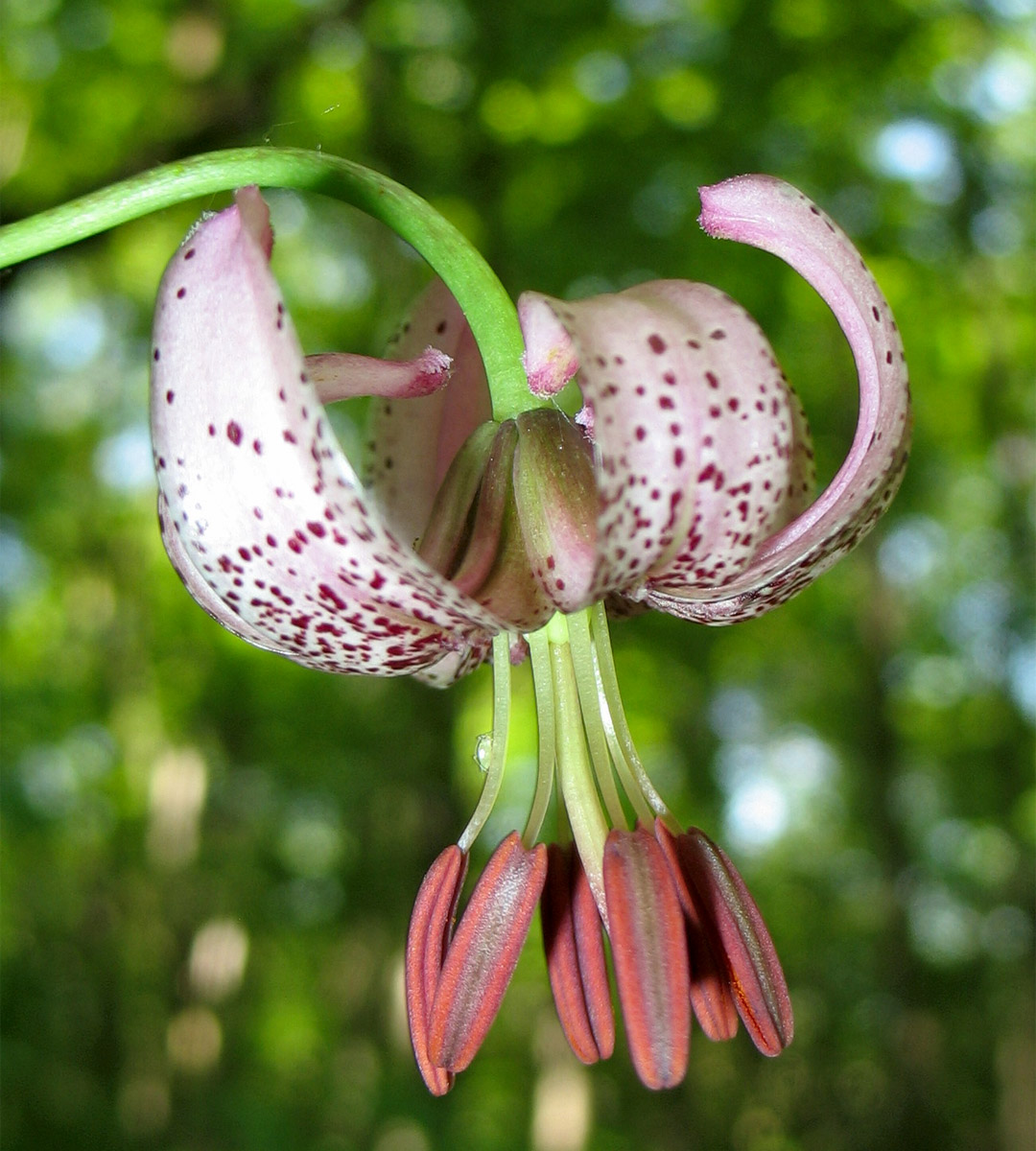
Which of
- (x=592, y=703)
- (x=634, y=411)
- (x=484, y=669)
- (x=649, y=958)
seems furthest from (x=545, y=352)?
(x=484, y=669)

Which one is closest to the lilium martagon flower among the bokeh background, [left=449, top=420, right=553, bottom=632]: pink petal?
[left=449, top=420, right=553, bottom=632]: pink petal

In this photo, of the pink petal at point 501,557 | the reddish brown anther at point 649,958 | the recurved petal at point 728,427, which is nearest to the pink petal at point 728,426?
the recurved petal at point 728,427

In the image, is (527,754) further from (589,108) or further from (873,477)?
(873,477)

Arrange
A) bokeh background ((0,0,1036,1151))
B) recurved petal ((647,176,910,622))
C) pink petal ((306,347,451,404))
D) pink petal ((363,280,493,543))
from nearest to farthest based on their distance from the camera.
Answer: recurved petal ((647,176,910,622)) → pink petal ((306,347,451,404)) → pink petal ((363,280,493,543)) → bokeh background ((0,0,1036,1151))

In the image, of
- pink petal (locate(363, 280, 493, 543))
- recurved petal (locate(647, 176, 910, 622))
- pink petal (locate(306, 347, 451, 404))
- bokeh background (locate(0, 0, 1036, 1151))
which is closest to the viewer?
recurved petal (locate(647, 176, 910, 622))

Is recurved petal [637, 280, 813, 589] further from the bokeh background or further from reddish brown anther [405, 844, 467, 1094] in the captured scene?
the bokeh background

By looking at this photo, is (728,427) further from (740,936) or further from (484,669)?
(484,669)

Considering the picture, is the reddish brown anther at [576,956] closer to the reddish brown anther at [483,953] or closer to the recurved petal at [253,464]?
the reddish brown anther at [483,953]
